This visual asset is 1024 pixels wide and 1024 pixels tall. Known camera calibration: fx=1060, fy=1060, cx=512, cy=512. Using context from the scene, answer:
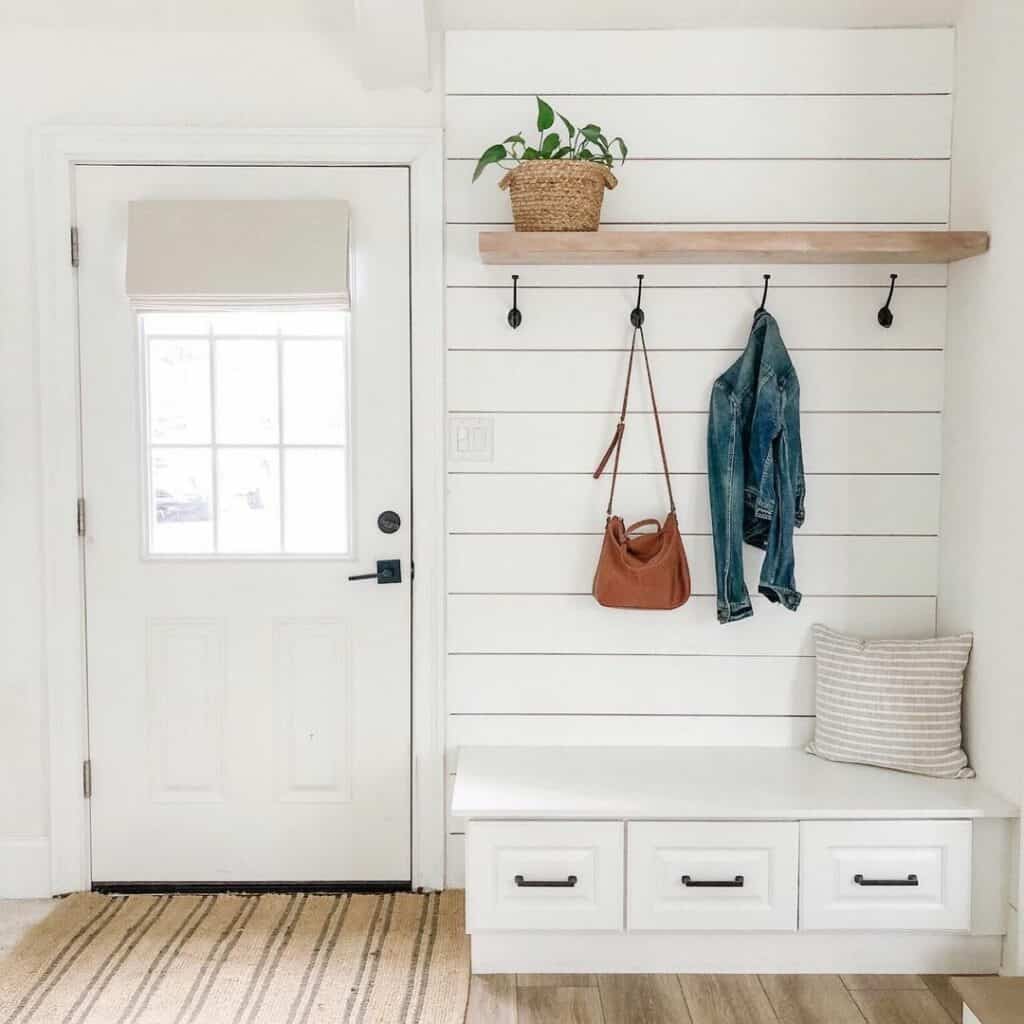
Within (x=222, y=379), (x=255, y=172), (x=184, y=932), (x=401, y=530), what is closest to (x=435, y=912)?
(x=184, y=932)

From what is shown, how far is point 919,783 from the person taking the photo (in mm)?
2531

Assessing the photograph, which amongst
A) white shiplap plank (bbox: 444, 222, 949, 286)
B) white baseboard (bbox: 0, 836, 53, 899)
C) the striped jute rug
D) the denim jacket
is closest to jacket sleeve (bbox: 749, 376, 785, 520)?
the denim jacket

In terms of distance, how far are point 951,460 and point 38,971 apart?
251 centimetres

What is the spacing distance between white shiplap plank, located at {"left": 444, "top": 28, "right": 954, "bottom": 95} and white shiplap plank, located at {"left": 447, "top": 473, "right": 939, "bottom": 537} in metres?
0.98

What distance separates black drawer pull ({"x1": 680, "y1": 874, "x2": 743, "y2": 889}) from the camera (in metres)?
2.40

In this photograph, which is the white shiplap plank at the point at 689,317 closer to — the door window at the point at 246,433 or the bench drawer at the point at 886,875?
the door window at the point at 246,433

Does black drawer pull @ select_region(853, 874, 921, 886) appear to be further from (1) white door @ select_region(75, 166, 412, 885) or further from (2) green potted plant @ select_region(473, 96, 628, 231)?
(2) green potted plant @ select_region(473, 96, 628, 231)

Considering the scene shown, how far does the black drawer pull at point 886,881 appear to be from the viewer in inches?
94.8

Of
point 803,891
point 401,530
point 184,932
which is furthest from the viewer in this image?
point 401,530

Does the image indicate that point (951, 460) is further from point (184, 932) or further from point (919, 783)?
point (184, 932)

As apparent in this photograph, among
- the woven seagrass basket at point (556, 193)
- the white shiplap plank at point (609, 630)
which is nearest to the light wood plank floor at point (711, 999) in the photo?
the white shiplap plank at point (609, 630)

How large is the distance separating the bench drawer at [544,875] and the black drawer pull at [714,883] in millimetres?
146

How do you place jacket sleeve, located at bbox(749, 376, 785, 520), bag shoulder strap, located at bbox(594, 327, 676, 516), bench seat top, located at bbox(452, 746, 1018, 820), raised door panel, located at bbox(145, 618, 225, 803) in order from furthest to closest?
raised door panel, located at bbox(145, 618, 225, 803)
bag shoulder strap, located at bbox(594, 327, 676, 516)
jacket sleeve, located at bbox(749, 376, 785, 520)
bench seat top, located at bbox(452, 746, 1018, 820)

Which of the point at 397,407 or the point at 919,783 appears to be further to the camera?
the point at 397,407
